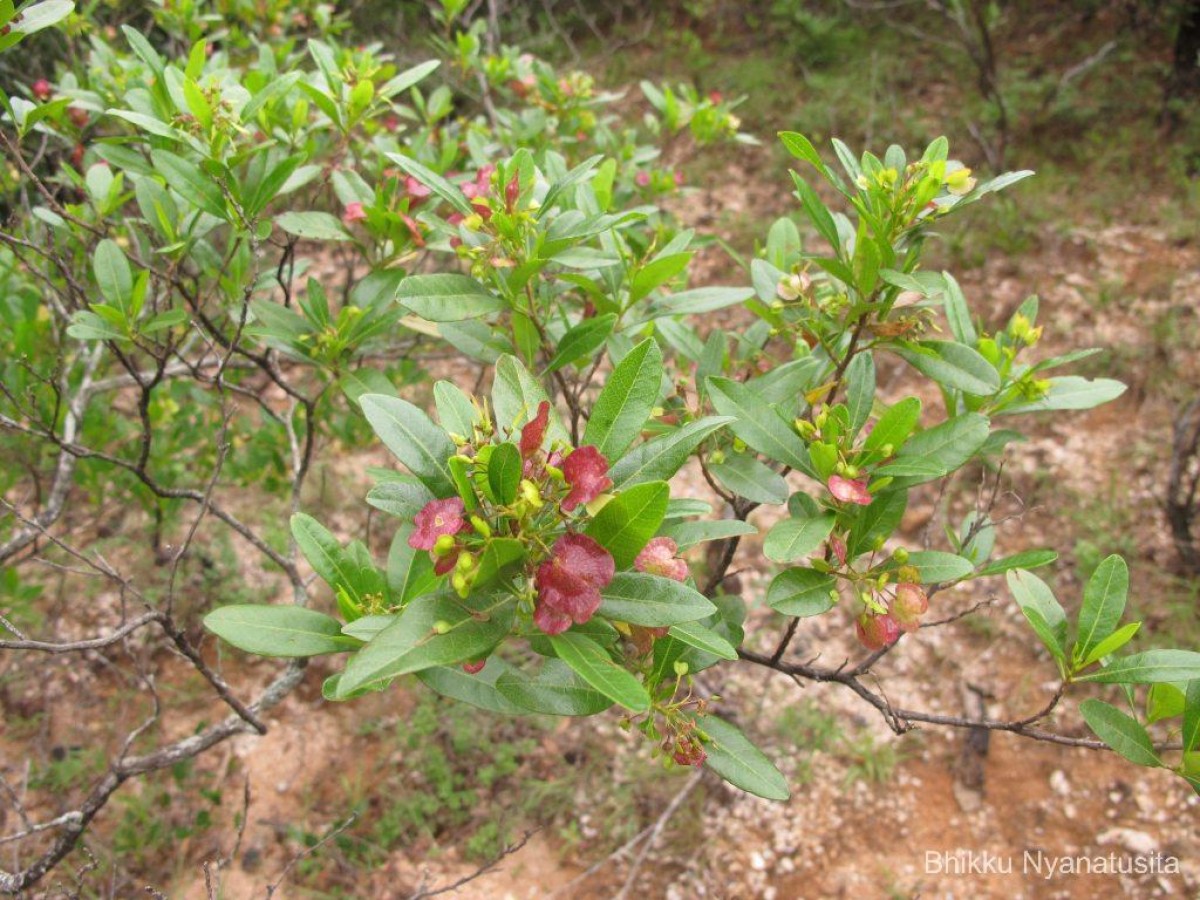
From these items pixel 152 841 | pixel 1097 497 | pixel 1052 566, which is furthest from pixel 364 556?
pixel 1097 497

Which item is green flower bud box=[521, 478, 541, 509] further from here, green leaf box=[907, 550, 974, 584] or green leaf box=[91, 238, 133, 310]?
green leaf box=[91, 238, 133, 310]

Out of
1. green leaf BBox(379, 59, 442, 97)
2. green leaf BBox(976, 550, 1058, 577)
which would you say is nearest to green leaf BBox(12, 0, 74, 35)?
green leaf BBox(379, 59, 442, 97)

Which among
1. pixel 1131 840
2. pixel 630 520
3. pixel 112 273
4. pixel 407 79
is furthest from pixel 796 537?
pixel 1131 840

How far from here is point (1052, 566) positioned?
116 inches

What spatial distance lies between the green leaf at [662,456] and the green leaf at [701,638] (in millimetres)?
175

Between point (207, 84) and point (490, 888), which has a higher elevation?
point (207, 84)

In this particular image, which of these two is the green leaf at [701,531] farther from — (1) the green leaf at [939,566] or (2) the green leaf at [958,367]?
(2) the green leaf at [958,367]

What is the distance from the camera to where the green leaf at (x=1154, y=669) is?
1.05 meters

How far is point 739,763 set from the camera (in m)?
1.14

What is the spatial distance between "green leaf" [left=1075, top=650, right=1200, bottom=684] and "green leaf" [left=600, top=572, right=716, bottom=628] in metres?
0.63

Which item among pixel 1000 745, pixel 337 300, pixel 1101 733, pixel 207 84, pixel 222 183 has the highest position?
pixel 207 84

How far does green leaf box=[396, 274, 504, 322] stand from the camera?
1184 mm

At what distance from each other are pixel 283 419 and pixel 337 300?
7.71 feet

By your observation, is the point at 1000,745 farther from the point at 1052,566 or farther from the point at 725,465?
the point at 725,465
